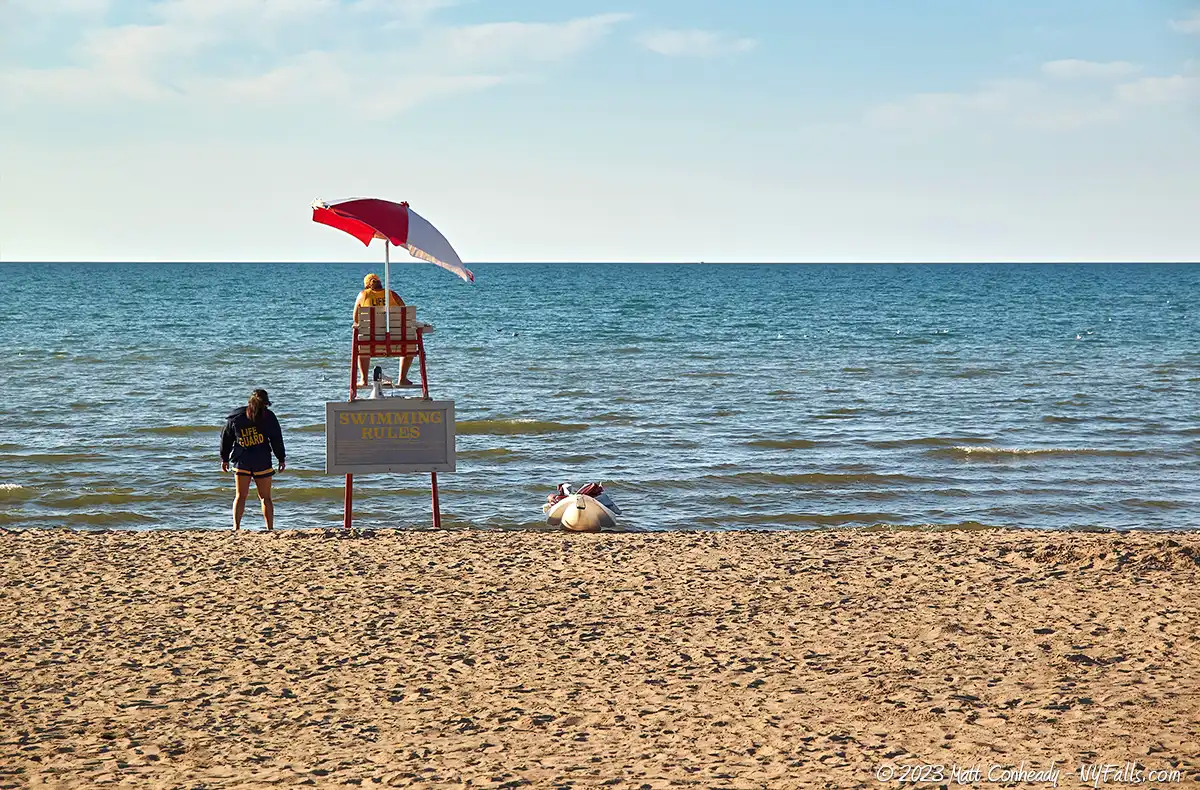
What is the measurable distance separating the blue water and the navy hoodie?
187 centimetres

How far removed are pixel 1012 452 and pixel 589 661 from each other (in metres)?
12.4

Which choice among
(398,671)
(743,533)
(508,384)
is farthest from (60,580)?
(508,384)

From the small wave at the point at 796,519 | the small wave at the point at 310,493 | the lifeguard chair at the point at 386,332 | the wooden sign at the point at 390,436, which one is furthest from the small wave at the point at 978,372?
the lifeguard chair at the point at 386,332

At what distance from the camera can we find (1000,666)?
758 cm

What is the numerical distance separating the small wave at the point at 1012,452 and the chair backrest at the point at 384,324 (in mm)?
9743

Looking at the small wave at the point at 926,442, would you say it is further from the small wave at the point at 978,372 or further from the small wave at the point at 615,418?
the small wave at the point at 978,372

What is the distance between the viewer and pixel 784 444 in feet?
61.9

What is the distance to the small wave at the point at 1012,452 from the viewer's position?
18062 millimetres

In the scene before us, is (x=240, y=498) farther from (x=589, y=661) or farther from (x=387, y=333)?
(x=589, y=661)

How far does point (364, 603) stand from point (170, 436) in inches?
464

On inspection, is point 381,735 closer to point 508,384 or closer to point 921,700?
point 921,700

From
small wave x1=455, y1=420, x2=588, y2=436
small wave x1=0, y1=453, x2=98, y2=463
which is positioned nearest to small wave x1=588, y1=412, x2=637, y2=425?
small wave x1=455, y1=420, x2=588, y2=436

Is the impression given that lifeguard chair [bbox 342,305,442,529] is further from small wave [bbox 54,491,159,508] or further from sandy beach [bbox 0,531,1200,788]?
small wave [bbox 54,491,159,508]

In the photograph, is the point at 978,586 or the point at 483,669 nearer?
the point at 483,669
